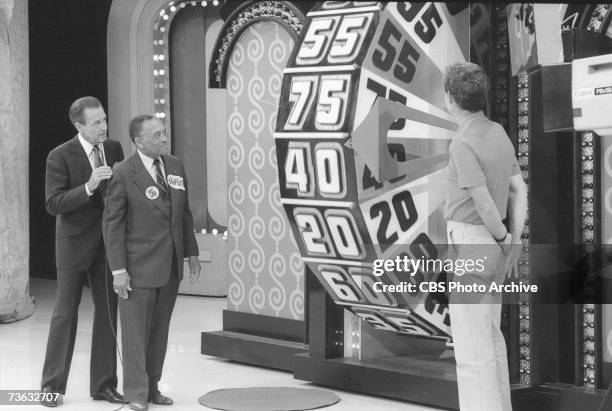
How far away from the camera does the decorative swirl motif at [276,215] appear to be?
679cm

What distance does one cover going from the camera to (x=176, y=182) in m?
5.52

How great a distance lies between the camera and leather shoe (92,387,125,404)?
563 cm

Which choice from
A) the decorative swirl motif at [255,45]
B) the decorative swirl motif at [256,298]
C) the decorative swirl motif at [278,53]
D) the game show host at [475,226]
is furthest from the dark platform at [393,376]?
the decorative swirl motif at [255,45]

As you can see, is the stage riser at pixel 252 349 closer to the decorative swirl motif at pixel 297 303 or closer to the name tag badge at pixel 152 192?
the decorative swirl motif at pixel 297 303

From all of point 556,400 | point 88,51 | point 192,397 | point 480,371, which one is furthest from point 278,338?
point 88,51

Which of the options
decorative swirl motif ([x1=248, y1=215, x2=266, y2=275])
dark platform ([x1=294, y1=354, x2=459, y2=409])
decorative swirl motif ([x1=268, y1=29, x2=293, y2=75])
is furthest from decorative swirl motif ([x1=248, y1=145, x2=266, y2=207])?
dark platform ([x1=294, y1=354, x2=459, y2=409])

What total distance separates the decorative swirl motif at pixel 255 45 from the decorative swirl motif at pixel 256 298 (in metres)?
1.37

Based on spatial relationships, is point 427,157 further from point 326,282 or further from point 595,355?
point 595,355

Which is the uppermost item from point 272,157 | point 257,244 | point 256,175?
point 272,157

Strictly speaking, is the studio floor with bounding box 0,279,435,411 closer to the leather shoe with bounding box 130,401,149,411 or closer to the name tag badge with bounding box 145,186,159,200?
the leather shoe with bounding box 130,401,149,411

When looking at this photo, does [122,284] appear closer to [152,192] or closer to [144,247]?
[144,247]

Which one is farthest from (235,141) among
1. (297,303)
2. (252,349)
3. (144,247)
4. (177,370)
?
(144,247)

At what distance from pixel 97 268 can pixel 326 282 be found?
1.13m

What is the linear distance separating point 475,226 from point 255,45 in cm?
298
